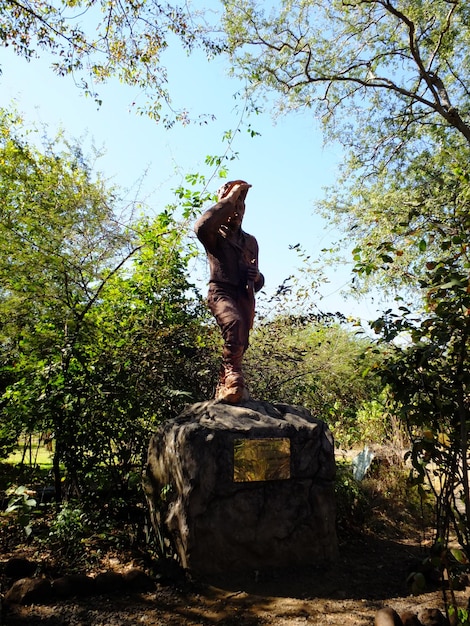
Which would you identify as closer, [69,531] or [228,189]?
[69,531]

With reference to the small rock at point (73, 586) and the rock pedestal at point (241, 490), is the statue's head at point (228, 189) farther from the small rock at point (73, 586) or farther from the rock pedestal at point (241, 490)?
the small rock at point (73, 586)

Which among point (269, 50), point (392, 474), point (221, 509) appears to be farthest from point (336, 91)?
point (221, 509)

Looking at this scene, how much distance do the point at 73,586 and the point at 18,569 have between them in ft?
2.01

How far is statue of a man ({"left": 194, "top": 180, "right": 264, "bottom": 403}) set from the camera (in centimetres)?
455

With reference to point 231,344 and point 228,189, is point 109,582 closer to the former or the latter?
point 231,344

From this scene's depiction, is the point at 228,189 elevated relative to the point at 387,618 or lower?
elevated

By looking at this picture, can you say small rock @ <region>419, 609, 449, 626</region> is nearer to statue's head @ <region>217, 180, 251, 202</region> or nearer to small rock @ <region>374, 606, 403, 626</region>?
small rock @ <region>374, 606, 403, 626</region>

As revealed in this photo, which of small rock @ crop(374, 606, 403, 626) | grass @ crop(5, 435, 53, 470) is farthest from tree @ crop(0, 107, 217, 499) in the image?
small rock @ crop(374, 606, 403, 626)

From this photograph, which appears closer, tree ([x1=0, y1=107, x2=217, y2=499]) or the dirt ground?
the dirt ground

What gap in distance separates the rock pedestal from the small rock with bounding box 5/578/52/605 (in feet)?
3.44

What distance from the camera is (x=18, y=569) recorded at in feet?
11.9

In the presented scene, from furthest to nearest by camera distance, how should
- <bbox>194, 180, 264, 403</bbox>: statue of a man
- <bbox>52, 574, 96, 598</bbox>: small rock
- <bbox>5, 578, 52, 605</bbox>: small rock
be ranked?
<bbox>194, 180, 264, 403</bbox>: statue of a man, <bbox>52, 574, 96, 598</bbox>: small rock, <bbox>5, 578, 52, 605</bbox>: small rock

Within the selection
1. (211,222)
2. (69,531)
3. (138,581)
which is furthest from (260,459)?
(211,222)

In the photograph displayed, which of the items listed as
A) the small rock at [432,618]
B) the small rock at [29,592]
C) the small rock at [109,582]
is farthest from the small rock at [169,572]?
the small rock at [432,618]
